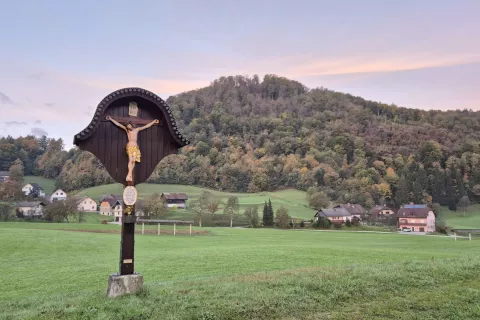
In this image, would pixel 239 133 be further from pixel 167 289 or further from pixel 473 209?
pixel 167 289

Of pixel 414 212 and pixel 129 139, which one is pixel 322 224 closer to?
pixel 414 212

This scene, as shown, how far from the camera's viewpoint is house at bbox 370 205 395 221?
9274 cm

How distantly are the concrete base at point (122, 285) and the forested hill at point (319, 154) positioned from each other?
9692 centimetres

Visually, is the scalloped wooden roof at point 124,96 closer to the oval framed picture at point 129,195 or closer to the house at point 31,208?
the oval framed picture at point 129,195

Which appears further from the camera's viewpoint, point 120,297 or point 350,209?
point 350,209

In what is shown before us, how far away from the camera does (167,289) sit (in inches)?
324

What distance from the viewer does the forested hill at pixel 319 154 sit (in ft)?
373

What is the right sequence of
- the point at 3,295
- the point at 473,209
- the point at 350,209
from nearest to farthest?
the point at 3,295 → the point at 350,209 → the point at 473,209

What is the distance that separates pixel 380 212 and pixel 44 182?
112 metres

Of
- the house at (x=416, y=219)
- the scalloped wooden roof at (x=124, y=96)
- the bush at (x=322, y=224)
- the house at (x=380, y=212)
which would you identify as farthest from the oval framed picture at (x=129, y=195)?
the house at (x=380, y=212)

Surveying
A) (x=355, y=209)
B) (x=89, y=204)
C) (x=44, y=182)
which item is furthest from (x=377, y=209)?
(x=44, y=182)

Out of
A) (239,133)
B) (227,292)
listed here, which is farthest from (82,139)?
(239,133)

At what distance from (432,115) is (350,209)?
9014cm

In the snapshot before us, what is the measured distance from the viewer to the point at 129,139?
27.9ft
